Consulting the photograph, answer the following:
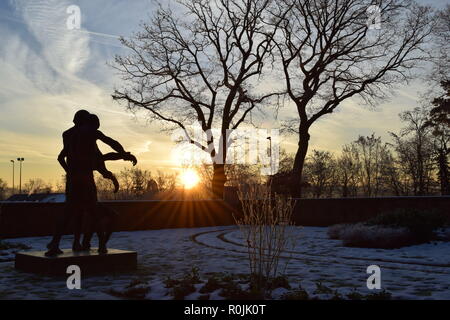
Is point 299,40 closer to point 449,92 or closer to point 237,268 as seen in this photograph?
point 449,92

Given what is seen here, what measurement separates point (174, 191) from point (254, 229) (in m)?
67.0

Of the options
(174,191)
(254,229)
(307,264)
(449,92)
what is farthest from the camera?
(174,191)

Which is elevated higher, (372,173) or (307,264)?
(372,173)

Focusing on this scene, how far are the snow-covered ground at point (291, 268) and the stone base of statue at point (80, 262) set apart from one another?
219 mm

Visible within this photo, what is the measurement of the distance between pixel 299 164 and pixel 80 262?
69.5ft

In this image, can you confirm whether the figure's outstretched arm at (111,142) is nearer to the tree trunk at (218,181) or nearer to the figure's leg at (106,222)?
the figure's leg at (106,222)

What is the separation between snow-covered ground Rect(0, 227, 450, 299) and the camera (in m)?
6.67

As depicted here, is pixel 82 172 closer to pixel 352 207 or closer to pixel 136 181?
pixel 352 207

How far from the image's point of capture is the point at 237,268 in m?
8.91

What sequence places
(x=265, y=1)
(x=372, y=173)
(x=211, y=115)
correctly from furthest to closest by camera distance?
1. (x=372, y=173)
2. (x=211, y=115)
3. (x=265, y=1)

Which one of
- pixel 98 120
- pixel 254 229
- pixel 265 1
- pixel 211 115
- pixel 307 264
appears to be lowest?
pixel 307 264

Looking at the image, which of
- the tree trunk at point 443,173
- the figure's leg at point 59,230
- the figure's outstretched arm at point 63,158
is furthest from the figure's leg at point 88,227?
the tree trunk at point 443,173

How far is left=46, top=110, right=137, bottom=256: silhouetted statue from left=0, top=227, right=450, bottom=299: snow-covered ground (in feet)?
3.34

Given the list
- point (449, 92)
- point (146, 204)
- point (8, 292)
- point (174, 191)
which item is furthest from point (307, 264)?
point (174, 191)
